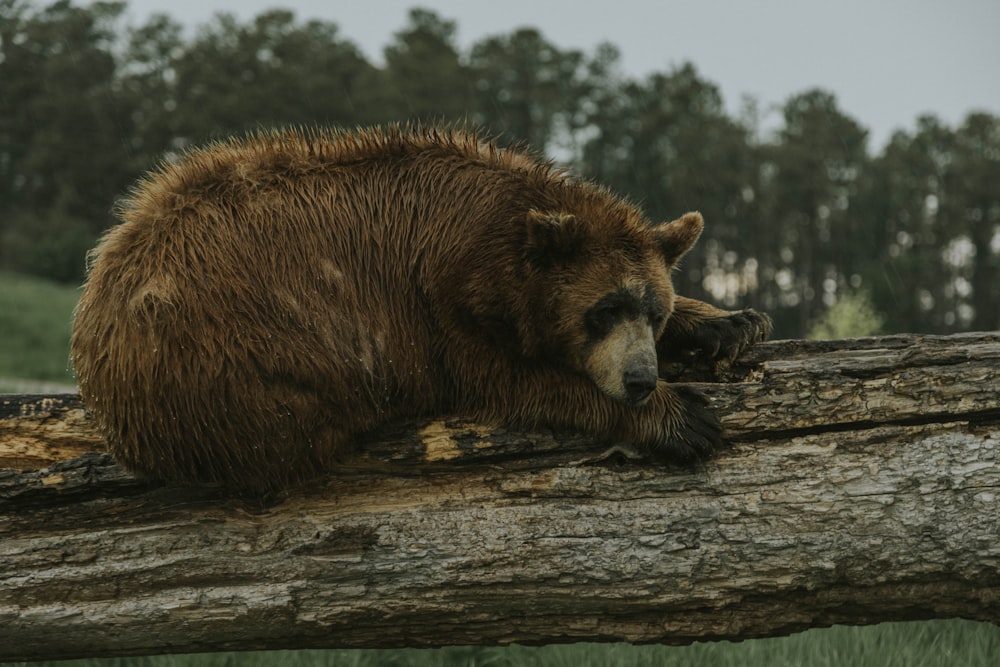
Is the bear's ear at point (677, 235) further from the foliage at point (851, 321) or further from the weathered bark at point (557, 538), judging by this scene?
the foliage at point (851, 321)

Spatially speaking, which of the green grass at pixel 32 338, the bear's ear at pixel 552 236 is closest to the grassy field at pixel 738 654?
the bear's ear at pixel 552 236

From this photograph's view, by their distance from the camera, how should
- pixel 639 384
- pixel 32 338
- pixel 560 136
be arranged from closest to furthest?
pixel 639 384 < pixel 32 338 < pixel 560 136

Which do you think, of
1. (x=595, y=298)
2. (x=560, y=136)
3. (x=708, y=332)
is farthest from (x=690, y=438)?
(x=560, y=136)

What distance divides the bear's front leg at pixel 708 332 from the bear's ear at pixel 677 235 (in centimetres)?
30

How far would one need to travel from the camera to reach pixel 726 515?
13.9ft

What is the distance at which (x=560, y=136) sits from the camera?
6209 centimetres

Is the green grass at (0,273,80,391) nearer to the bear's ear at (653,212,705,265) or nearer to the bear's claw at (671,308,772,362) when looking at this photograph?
the bear's ear at (653,212,705,265)

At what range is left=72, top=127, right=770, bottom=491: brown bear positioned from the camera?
427 cm

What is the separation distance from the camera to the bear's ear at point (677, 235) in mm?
5410

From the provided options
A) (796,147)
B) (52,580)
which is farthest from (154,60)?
(52,580)

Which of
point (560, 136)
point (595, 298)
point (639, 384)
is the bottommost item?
point (639, 384)

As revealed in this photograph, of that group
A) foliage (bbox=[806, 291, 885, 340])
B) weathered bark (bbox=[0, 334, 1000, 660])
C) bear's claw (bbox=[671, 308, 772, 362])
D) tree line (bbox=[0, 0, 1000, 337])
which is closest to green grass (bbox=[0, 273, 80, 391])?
weathered bark (bbox=[0, 334, 1000, 660])

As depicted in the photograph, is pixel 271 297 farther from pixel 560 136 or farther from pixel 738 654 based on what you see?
pixel 560 136

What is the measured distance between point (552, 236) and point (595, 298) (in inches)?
16.7
